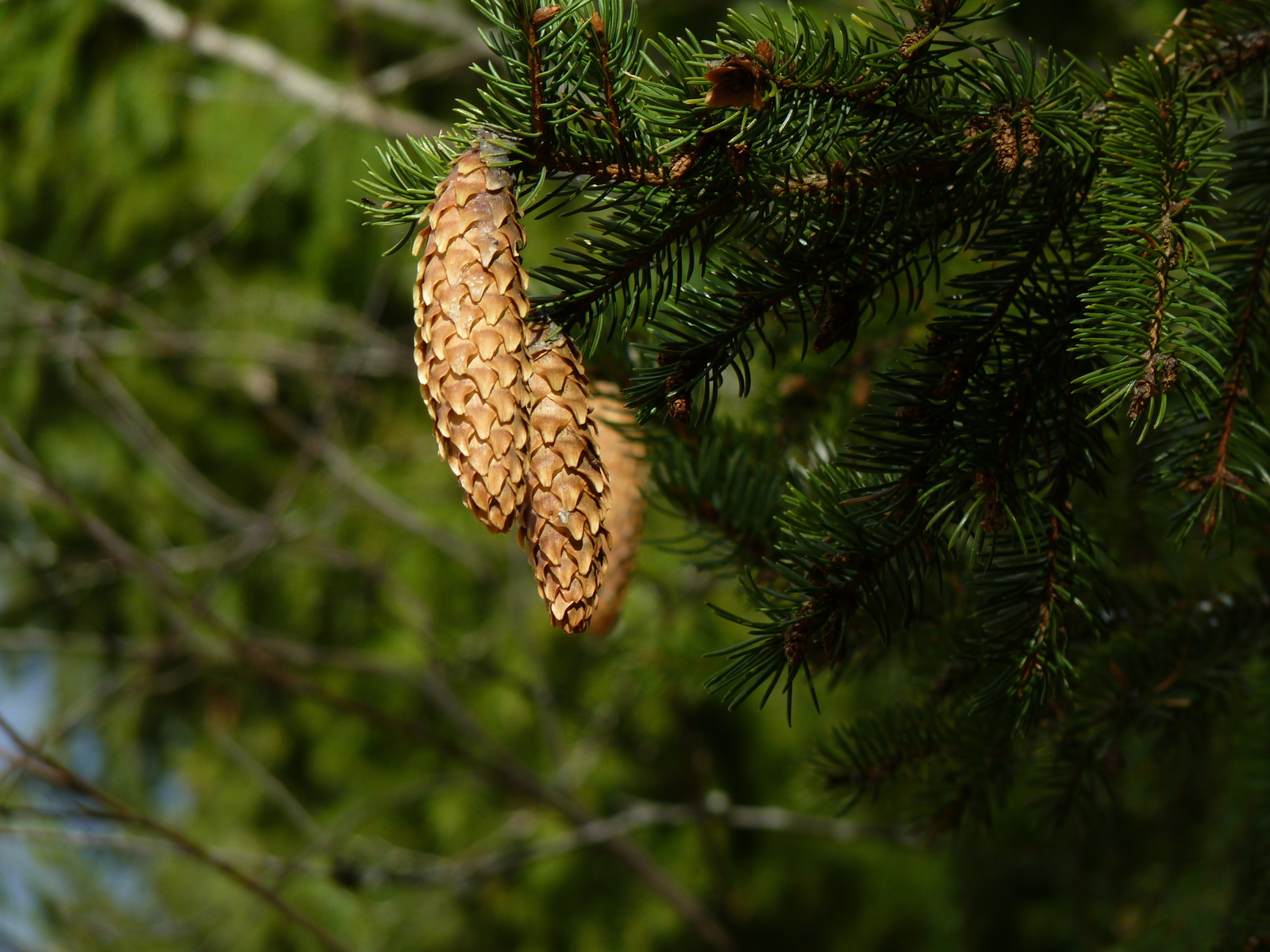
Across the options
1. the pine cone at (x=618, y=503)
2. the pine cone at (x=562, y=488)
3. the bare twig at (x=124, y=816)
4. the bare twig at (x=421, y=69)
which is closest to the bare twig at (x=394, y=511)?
the bare twig at (x=421, y=69)

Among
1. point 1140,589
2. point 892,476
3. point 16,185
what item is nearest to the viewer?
point 892,476

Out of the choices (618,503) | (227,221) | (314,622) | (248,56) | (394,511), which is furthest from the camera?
(314,622)

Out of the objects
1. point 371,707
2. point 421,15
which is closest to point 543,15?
point 371,707

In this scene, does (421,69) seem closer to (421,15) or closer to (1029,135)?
(421,15)

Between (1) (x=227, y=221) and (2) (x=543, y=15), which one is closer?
(2) (x=543, y=15)

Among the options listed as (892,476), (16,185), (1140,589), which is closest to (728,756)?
(1140,589)

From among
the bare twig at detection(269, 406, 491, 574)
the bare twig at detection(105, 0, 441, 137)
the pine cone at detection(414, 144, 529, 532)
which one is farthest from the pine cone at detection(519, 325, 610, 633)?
Result: the bare twig at detection(105, 0, 441, 137)

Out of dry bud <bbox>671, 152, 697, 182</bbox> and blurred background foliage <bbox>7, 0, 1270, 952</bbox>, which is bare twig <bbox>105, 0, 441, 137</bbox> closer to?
blurred background foliage <bbox>7, 0, 1270, 952</bbox>

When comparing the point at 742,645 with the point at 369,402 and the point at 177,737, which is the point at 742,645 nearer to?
the point at 369,402
